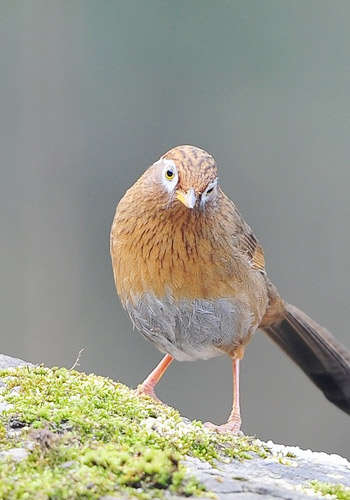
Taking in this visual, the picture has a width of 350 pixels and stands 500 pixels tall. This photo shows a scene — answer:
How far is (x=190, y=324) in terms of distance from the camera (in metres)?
4.38

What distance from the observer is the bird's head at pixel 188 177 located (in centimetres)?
401

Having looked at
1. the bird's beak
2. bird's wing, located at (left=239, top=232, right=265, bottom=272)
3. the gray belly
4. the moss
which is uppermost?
the bird's beak

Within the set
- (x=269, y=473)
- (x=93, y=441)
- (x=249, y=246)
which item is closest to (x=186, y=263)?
(x=249, y=246)

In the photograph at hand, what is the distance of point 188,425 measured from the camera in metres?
3.45

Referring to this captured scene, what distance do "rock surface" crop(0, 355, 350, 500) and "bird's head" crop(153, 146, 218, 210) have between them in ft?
3.54

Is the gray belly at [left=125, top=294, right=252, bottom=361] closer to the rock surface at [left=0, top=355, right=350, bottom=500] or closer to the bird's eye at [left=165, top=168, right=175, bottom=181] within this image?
the bird's eye at [left=165, top=168, right=175, bottom=181]

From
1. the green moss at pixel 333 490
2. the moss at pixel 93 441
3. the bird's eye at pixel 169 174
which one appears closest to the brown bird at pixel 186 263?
the bird's eye at pixel 169 174

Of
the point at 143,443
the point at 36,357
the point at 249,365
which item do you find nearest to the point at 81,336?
the point at 36,357

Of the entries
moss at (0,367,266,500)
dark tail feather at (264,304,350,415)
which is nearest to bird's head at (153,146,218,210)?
moss at (0,367,266,500)

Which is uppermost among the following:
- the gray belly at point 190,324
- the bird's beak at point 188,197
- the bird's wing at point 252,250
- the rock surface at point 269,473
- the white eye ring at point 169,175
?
the white eye ring at point 169,175

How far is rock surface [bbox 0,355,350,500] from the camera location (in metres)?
2.63

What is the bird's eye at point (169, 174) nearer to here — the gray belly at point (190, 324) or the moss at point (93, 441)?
the gray belly at point (190, 324)

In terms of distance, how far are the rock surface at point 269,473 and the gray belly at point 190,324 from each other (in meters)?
0.74

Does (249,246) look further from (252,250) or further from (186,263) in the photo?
(186,263)
